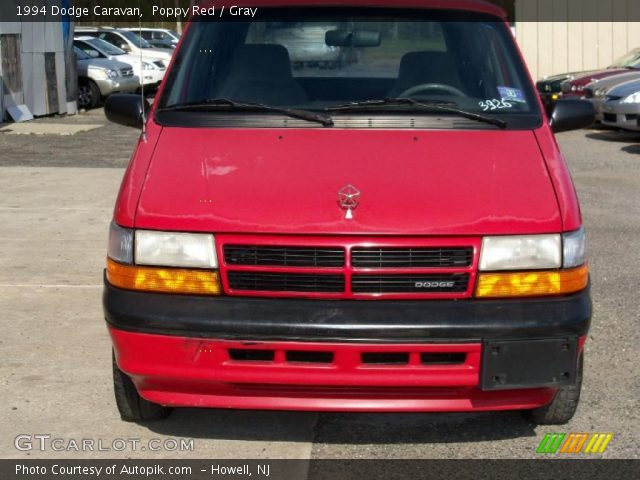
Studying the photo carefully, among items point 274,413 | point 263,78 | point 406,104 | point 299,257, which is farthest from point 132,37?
point 299,257

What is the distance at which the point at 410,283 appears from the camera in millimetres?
4309

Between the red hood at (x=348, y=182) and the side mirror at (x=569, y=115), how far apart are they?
2.26 ft

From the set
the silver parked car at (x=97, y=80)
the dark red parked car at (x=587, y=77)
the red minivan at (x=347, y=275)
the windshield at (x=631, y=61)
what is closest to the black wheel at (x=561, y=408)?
the red minivan at (x=347, y=275)

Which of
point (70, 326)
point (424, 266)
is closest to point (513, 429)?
point (424, 266)

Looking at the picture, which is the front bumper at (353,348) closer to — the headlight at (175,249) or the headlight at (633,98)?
the headlight at (175,249)

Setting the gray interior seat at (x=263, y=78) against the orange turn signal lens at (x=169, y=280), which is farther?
the gray interior seat at (x=263, y=78)

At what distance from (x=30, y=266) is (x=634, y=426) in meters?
4.80

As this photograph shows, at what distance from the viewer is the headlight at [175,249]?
436cm

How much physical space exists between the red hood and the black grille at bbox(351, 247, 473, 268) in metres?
0.08

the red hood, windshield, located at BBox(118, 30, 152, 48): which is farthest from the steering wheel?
windshield, located at BBox(118, 30, 152, 48)

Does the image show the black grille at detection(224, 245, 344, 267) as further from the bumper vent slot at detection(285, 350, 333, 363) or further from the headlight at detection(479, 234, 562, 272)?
the headlight at detection(479, 234, 562, 272)

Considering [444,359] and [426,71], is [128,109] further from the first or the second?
[444,359]

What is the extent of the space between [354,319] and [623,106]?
14207mm

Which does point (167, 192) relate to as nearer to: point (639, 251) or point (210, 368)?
point (210, 368)
